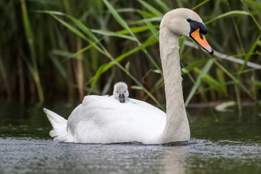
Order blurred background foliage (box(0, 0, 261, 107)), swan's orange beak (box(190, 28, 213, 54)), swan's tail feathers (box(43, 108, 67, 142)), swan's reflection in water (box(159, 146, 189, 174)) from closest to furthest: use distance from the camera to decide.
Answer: swan's reflection in water (box(159, 146, 189, 174)), swan's orange beak (box(190, 28, 213, 54)), swan's tail feathers (box(43, 108, 67, 142)), blurred background foliage (box(0, 0, 261, 107))

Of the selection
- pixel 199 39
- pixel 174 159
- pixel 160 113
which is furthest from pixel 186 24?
pixel 174 159

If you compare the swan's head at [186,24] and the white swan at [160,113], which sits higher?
the swan's head at [186,24]

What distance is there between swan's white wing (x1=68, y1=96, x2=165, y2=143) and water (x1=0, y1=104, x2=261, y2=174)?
13cm

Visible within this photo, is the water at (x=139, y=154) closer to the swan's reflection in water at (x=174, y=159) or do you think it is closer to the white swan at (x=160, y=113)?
the swan's reflection in water at (x=174, y=159)

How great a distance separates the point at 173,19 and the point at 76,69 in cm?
474

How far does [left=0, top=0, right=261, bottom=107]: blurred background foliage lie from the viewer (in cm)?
1246

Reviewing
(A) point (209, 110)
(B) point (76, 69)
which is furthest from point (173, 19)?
(B) point (76, 69)

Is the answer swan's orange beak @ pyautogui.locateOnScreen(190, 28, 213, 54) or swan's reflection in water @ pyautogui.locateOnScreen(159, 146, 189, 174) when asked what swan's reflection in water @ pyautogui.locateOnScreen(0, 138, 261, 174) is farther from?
swan's orange beak @ pyautogui.locateOnScreen(190, 28, 213, 54)

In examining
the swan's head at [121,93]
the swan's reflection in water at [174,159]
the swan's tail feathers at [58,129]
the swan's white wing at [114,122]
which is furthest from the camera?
the swan's tail feathers at [58,129]

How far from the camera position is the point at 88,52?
13375mm

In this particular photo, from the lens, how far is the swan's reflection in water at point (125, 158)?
7328 mm

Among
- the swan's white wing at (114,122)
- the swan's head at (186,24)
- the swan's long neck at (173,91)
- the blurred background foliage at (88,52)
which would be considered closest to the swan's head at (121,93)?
the swan's white wing at (114,122)

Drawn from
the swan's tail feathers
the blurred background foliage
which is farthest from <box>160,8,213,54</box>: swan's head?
the blurred background foliage

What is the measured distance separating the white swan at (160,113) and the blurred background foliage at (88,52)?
2.58 m
